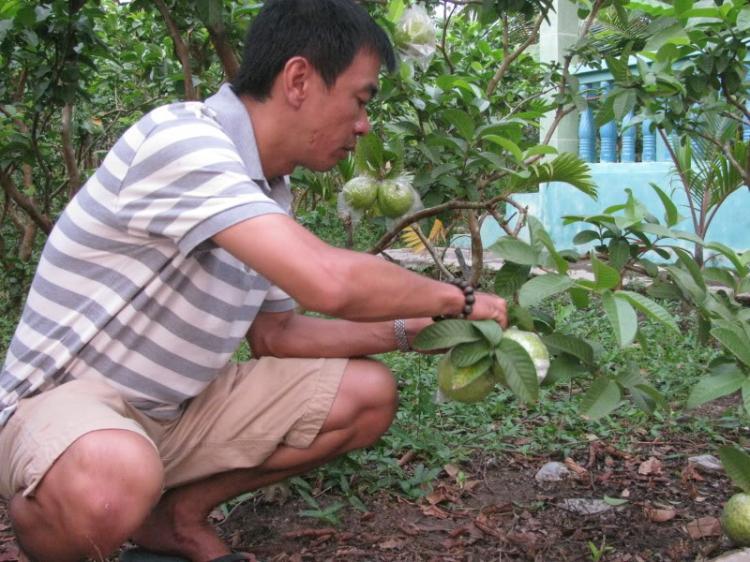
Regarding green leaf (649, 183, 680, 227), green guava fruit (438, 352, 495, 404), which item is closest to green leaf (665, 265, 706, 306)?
green leaf (649, 183, 680, 227)

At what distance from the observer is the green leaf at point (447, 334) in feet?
5.16

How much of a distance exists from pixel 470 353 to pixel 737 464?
0.76 m

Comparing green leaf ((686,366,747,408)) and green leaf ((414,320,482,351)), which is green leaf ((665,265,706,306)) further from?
green leaf ((414,320,482,351))

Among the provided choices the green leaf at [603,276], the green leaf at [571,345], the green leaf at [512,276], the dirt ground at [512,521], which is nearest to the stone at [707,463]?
the dirt ground at [512,521]

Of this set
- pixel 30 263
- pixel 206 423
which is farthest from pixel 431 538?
pixel 30 263

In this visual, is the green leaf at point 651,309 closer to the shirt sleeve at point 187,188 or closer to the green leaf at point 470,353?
the green leaf at point 470,353

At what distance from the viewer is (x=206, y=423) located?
1921mm

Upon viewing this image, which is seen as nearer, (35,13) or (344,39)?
(344,39)

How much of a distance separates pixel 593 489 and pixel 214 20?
168 cm

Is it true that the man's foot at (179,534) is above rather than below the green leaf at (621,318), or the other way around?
below

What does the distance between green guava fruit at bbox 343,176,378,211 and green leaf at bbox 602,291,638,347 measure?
2.84ft

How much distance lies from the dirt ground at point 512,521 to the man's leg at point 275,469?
0.69 ft

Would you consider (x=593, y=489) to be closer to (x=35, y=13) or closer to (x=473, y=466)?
(x=473, y=466)

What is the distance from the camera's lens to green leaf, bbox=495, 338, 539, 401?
1514 millimetres
